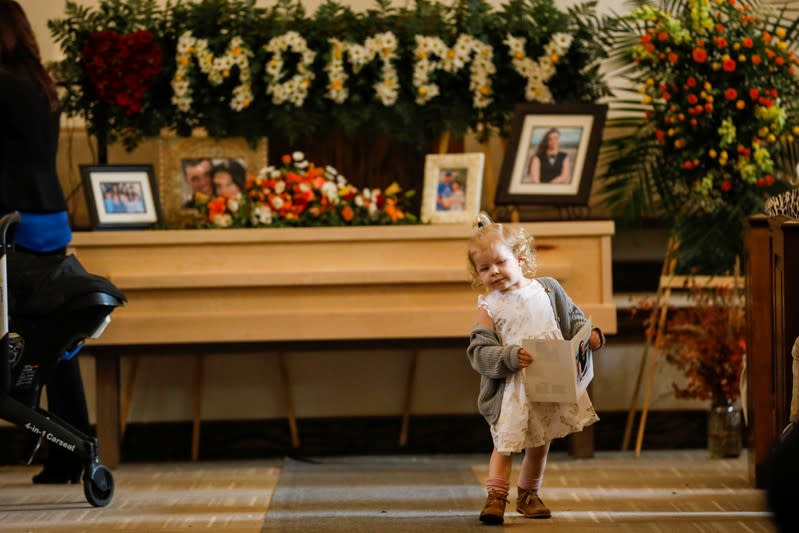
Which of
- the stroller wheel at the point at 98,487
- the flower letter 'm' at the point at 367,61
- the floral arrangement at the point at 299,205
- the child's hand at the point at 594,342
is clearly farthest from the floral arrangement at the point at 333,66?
the child's hand at the point at 594,342

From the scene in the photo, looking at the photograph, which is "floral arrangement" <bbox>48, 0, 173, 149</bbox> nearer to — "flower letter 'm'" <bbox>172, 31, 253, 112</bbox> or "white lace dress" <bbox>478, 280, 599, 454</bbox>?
"flower letter 'm'" <bbox>172, 31, 253, 112</bbox>

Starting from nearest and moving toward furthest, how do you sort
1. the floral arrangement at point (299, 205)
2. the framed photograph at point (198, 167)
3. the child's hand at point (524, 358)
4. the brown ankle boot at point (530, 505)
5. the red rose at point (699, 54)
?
1. the child's hand at point (524, 358)
2. the brown ankle boot at point (530, 505)
3. the red rose at point (699, 54)
4. the floral arrangement at point (299, 205)
5. the framed photograph at point (198, 167)

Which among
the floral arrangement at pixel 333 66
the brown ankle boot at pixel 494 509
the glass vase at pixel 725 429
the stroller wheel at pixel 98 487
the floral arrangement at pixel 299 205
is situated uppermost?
the floral arrangement at pixel 333 66

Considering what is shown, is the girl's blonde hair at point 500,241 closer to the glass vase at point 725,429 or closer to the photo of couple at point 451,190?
the photo of couple at point 451,190

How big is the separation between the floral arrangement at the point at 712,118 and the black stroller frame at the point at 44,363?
216cm

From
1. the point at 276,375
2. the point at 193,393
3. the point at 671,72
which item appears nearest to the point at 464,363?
the point at 276,375

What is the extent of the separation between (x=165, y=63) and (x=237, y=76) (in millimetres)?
285

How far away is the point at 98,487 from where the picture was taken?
393 cm

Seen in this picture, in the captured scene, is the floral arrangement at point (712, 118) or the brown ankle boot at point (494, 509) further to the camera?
the floral arrangement at point (712, 118)

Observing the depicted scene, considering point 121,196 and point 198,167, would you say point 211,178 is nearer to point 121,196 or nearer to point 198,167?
point 198,167

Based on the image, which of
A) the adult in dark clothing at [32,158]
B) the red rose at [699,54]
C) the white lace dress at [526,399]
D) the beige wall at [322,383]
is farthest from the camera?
the beige wall at [322,383]

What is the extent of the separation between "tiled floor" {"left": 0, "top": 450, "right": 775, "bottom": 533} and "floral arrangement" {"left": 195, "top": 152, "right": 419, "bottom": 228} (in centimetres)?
93

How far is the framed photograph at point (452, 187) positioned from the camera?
192 inches

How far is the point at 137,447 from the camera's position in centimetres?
525
